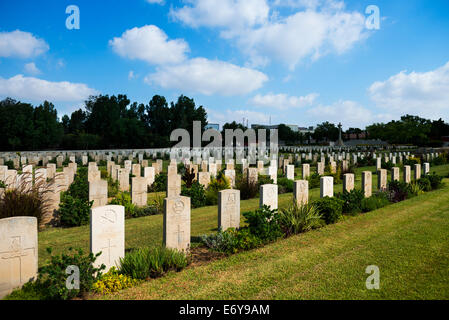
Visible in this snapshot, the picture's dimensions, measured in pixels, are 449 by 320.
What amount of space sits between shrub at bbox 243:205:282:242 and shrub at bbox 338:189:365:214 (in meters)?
3.53

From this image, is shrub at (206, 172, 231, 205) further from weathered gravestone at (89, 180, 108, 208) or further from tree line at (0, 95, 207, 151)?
tree line at (0, 95, 207, 151)

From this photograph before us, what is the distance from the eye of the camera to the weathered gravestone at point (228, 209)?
7.33 m

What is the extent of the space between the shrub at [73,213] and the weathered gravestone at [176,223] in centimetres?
428

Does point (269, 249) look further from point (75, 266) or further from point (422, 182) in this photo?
point (422, 182)

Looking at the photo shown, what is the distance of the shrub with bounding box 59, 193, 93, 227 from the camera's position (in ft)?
30.0

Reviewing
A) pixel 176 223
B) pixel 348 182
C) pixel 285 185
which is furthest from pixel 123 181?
pixel 348 182

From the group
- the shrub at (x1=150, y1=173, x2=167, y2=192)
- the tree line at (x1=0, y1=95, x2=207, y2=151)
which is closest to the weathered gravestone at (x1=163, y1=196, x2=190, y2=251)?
the shrub at (x1=150, y1=173, x2=167, y2=192)

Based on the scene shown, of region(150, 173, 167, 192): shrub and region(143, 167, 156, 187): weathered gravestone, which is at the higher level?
region(143, 167, 156, 187): weathered gravestone

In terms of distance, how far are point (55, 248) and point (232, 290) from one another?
4484mm

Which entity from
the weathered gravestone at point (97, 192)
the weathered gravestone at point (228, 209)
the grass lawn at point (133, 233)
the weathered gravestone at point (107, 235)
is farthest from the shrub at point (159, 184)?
Result: the weathered gravestone at point (107, 235)

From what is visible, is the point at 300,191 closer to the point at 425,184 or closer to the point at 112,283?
the point at 112,283

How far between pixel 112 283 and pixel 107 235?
89 centimetres

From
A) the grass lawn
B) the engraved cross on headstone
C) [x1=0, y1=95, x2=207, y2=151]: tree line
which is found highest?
[x1=0, y1=95, x2=207, y2=151]: tree line
